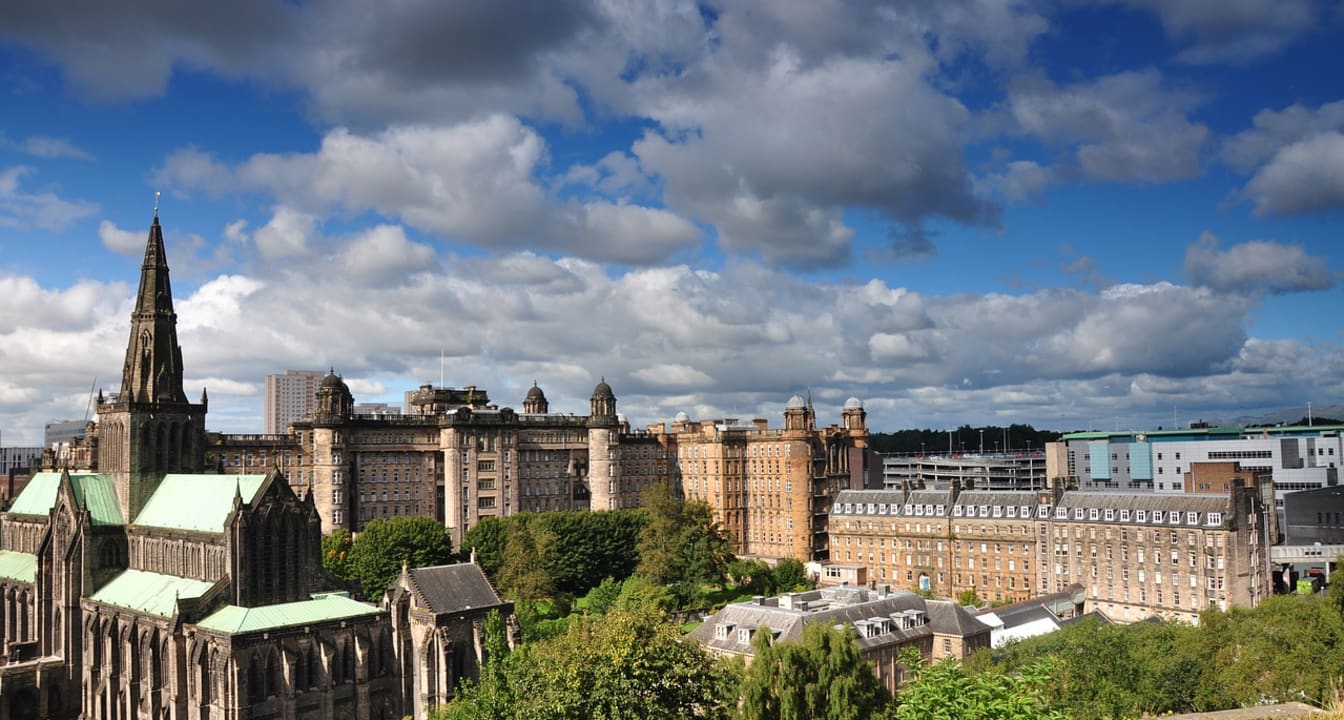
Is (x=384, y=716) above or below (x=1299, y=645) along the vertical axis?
below

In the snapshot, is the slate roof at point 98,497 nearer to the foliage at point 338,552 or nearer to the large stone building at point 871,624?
the foliage at point 338,552

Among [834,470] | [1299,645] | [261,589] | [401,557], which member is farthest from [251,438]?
[1299,645]

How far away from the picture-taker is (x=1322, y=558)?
13438 cm

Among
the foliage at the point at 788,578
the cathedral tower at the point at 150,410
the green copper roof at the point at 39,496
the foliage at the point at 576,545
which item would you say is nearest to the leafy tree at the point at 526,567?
the foliage at the point at 576,545

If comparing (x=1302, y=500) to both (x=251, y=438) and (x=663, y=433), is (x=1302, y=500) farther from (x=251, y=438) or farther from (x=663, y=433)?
(x=251, y=438)

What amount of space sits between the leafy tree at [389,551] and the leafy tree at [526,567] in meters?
8.90

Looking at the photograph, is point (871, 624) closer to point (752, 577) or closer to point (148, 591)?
point (752, 577)

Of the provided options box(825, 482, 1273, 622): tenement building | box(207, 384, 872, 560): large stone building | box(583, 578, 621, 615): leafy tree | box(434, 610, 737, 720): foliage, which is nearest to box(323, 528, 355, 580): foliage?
box(207, 384, 872, 560): large stone building

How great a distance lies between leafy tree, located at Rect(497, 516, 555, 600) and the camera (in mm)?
108750

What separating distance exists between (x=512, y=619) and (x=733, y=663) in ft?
101

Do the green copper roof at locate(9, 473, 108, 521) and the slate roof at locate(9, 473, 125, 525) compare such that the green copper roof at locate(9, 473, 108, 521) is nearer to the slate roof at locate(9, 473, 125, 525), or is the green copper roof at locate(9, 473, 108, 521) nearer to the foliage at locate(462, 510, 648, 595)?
the slate roof at locate(9, 473, 125, 525)

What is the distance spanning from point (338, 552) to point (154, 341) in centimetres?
3803

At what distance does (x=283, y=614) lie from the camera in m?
75.7

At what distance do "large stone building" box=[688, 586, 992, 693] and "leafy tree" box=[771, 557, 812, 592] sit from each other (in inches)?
1447
